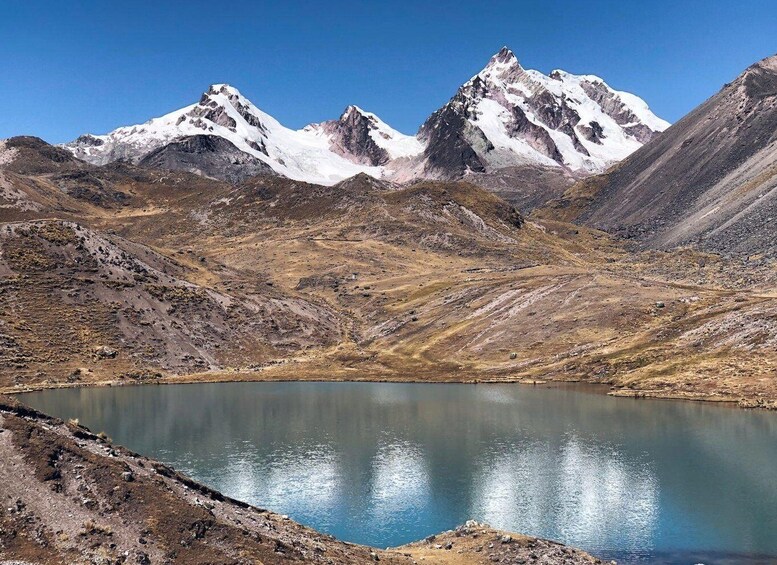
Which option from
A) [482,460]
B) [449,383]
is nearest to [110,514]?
[482,460]

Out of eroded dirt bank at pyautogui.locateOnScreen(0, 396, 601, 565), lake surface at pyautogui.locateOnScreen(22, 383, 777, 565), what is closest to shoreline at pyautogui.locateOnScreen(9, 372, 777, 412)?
lake surface at pyautogui.locateOnScreen(22, 383, 777, 565)

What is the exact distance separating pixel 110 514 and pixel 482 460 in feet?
163

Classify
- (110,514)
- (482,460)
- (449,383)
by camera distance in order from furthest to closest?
(449,383), (482,460), (110,514)

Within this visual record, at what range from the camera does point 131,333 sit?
14712cm

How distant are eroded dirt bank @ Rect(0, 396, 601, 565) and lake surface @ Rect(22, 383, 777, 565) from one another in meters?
15.4

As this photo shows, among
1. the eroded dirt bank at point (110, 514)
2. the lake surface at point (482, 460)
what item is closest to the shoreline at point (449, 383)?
the lake surface at point (482, 460)

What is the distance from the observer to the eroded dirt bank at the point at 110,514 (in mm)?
31594

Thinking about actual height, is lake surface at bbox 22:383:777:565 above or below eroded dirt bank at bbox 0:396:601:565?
below

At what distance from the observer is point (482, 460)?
76.3m

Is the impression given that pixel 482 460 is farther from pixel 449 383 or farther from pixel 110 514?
pixel 449 383

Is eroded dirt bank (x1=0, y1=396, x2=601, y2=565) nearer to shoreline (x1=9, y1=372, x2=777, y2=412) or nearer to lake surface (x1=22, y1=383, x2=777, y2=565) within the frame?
lake surface (x1=22, y1=383, x2=777, y2=565)

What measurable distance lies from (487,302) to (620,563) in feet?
446

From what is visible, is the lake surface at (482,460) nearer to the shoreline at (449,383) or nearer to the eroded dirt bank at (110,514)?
the shoreline at (449,383)

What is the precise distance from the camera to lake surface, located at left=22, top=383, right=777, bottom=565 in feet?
183
